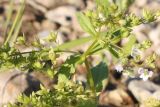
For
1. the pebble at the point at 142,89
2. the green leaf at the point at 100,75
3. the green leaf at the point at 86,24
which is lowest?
the pebble at the point at 142,89

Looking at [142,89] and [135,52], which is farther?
[142,89]

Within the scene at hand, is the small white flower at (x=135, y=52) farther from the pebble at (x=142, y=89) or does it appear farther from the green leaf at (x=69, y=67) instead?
the pebble at (x=142, y=89)

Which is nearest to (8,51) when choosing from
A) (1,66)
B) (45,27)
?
(1,66)

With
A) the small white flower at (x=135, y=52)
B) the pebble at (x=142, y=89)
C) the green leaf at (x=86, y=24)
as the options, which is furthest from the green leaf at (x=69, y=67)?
the pebble at (x=142, y=89)

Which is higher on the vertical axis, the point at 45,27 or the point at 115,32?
the point at 45,27

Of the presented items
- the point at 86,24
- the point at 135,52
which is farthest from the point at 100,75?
the point at 135,52

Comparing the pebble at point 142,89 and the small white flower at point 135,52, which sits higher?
the small white flower at point 135,52

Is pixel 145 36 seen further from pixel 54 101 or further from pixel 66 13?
pixel 54 101

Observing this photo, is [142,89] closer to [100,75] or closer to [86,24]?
[100,75]

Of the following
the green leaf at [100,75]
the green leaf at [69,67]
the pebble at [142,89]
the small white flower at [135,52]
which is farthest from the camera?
the pebble at [142,89]

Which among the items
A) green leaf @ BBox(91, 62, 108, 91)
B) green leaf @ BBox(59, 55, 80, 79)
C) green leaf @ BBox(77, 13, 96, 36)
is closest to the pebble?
green leaf @ BBox(91, 62, 108, 91)

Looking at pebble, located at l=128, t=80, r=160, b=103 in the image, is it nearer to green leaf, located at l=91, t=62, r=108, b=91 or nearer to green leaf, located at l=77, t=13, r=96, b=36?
green leaf, located at l=91, t=62, r=108, b=91
